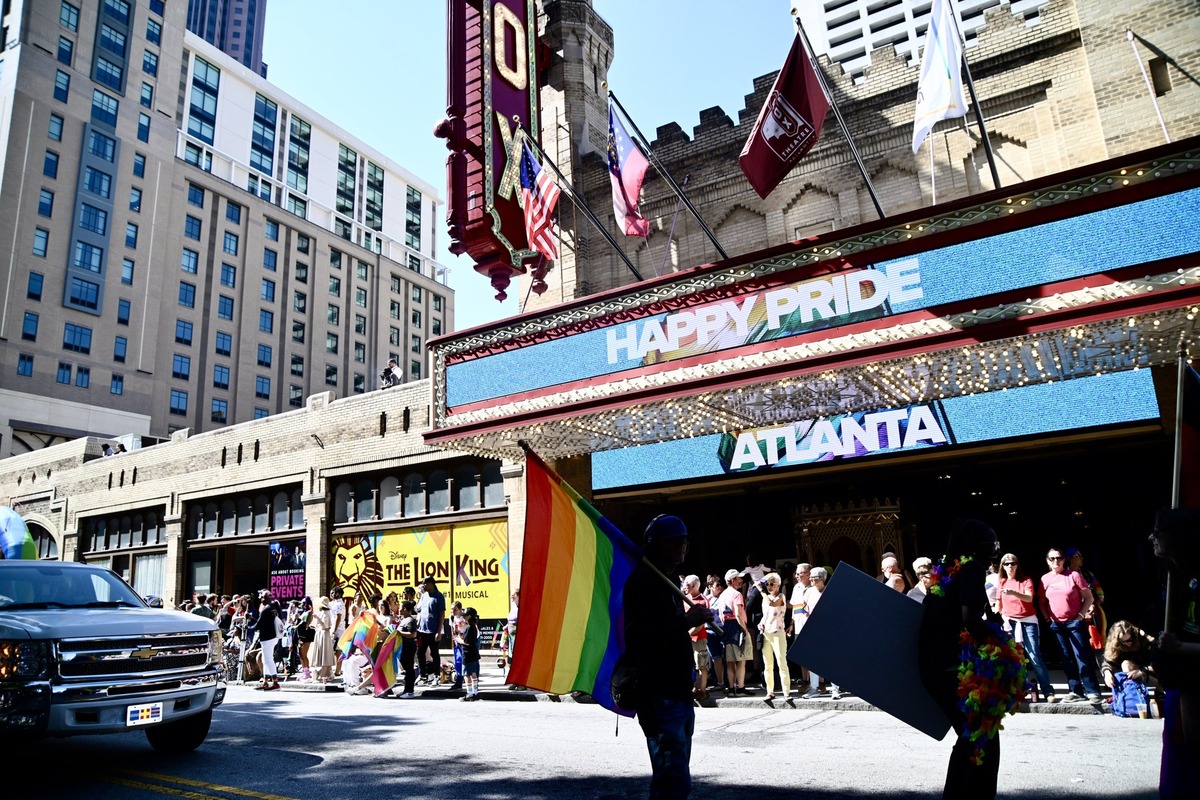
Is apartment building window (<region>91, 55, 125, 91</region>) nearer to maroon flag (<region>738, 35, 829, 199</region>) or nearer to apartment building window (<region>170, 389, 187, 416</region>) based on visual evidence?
apartment building window (<region>170, 389, 187, 416</region>)

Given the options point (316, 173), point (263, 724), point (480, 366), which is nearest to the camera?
point (263, 724)

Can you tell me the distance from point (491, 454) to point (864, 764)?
10.5 m

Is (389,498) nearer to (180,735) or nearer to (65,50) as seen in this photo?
(180,735)

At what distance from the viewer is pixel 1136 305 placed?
8.94m

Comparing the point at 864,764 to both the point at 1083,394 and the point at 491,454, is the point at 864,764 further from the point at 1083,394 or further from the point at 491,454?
the point at 491,454

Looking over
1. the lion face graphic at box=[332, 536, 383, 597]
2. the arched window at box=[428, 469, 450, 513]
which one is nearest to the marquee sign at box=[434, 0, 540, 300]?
the arched window at box=[428, 469, 450, 513]

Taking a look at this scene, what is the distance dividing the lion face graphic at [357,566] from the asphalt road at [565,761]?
9.57 metres

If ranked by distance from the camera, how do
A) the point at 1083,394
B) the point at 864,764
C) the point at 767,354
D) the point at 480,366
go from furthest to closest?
the point at 480,366 < the point at 1083,394 < the point at 767,354 < the point at 864,764

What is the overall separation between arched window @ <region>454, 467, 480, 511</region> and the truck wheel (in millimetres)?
10572

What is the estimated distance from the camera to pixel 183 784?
258 inches

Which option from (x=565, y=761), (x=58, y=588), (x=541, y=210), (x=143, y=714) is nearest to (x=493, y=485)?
(x=541, y=210)

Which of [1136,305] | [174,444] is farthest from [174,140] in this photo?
[1136,305]

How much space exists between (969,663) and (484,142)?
13429mm

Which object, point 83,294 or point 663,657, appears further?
point 83,294
